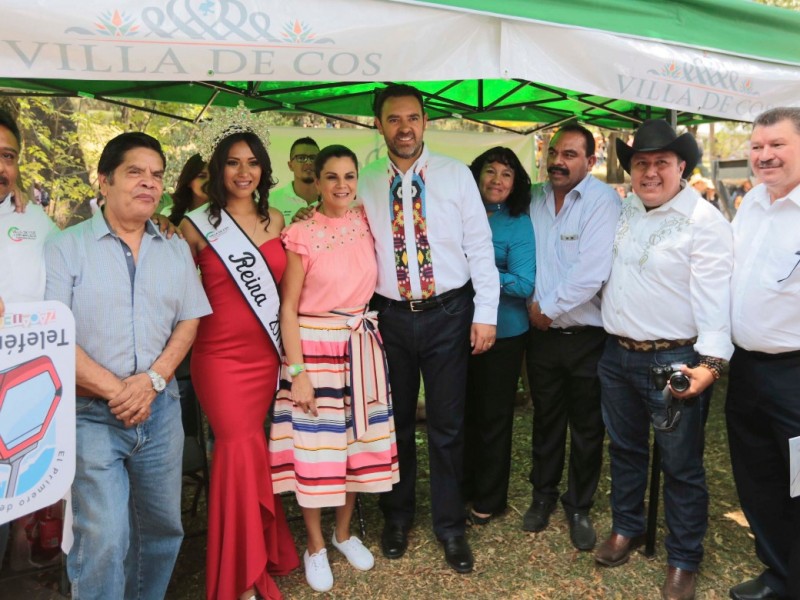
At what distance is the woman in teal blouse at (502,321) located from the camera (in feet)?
11.0

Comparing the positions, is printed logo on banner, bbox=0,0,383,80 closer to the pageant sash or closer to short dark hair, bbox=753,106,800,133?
the pageant sash

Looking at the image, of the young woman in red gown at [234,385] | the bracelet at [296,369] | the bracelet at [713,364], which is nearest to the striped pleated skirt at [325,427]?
the bracelet at [296,369]

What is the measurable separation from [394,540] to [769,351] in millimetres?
1969

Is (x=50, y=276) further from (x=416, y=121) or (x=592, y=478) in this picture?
(x=592, y=478)

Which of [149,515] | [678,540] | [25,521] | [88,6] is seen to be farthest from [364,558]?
[88,6]

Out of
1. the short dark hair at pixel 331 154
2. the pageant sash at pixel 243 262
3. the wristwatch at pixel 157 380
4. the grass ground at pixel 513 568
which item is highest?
the short dark hair at pixel 331 154

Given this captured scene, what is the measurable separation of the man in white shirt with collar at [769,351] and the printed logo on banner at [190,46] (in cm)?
164

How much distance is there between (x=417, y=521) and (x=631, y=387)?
144cm

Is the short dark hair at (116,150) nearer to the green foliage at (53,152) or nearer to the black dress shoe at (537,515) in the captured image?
the black dress shoe at (537,515)

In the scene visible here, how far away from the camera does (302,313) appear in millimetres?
2977

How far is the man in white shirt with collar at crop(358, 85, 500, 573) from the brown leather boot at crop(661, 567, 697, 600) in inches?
35.0

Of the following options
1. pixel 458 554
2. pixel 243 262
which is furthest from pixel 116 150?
pixel 458 554

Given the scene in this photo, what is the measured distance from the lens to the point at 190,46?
84.9 inches

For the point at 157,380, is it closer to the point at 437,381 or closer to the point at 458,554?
the point at 437,381
